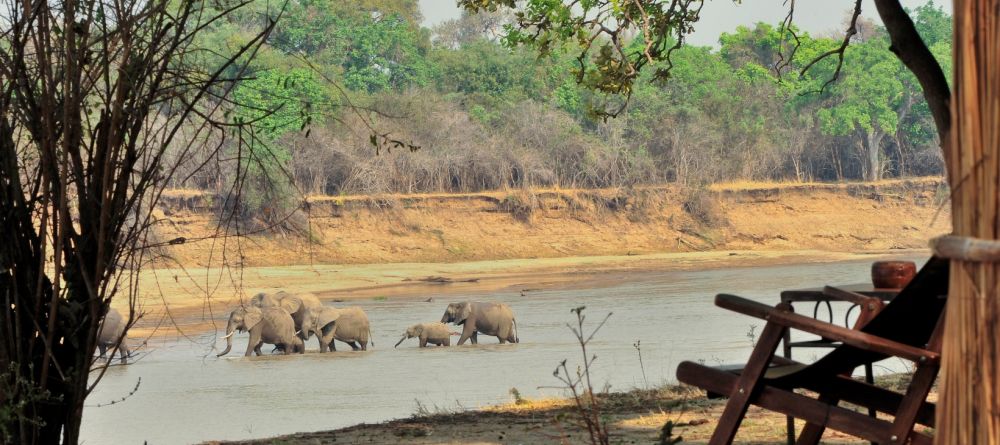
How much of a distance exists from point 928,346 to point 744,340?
1680 centimetres

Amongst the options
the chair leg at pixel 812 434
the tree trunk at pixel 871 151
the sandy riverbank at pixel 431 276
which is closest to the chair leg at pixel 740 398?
the chair leg at pixel 812 434

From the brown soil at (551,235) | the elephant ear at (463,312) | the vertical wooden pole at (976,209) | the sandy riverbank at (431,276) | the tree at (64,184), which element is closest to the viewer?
the vertical wooden pole at (976,209)

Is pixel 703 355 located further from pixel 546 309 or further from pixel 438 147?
pixel 438 147

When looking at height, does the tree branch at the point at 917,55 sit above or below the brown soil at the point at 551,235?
above

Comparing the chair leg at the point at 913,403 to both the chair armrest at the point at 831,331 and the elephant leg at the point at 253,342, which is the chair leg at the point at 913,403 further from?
the elephant leg at the point at 253,342

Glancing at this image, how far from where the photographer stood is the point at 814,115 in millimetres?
Answer: 44938

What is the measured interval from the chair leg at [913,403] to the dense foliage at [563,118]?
103 feet

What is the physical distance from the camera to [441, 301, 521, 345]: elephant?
853 inches

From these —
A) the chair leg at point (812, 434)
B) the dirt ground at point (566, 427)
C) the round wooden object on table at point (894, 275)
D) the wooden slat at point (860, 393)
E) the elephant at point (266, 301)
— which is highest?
the round wooden object on table at point (894, 275)

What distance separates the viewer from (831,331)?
116 inches

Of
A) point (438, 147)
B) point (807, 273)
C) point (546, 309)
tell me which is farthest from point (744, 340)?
point (438, 147)

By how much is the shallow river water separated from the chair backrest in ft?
16.3

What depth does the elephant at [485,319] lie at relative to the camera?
2166 cm

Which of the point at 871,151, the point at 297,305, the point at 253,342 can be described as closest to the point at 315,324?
the point at 297,305
